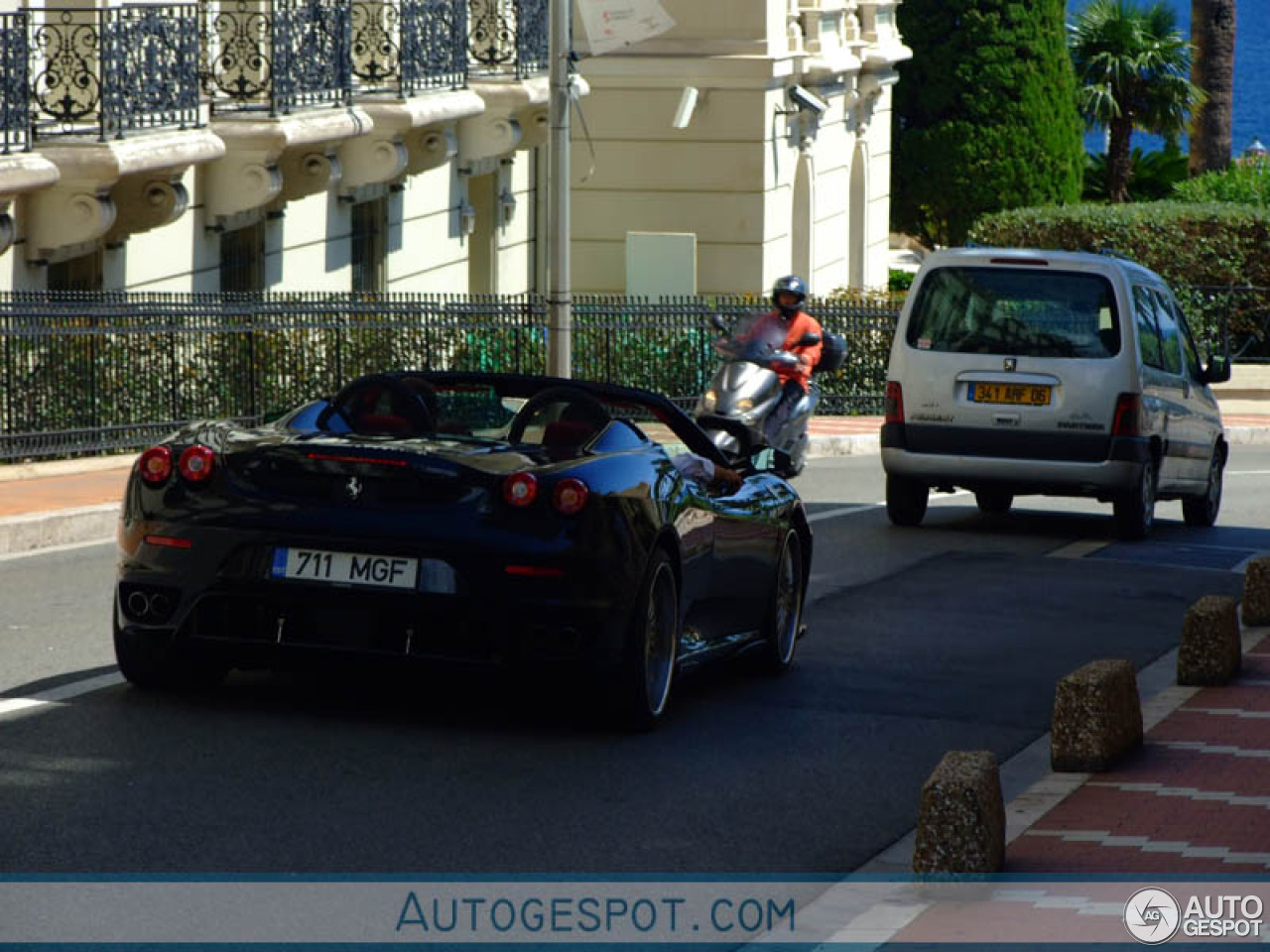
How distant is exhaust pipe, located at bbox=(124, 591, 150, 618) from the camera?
8.77 metres

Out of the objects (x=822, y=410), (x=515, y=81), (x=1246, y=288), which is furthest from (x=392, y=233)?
(x=1246, y=288)

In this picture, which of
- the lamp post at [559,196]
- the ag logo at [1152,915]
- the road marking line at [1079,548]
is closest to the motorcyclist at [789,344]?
the road marking line at [1079,548]

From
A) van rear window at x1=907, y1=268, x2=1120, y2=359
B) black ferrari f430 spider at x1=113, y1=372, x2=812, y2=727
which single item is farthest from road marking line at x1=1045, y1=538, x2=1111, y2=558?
black ferrari f430 spider at x1=113, y1=372, x2=812, y2=727

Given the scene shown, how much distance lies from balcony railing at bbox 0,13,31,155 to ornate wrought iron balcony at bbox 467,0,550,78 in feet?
35.6

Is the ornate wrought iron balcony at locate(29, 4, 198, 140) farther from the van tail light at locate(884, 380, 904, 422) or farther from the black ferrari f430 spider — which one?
the black ferrari f430 spider

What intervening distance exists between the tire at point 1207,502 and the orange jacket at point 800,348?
285 cm

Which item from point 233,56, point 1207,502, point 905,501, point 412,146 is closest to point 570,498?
point 905,501

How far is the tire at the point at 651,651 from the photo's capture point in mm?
8625

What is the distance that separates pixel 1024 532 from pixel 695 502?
321 inches

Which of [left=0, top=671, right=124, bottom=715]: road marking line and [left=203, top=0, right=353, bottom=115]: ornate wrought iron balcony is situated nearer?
[left=0, top=671, right=124, bottom=715]: road marking line

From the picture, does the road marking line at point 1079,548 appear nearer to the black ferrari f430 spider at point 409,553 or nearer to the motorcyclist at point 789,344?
the motorcyclist at point 789,344

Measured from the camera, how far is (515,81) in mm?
30609

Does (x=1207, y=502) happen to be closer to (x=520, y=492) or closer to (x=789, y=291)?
(x=789, y=291)

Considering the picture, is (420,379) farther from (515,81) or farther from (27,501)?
(515,81)
